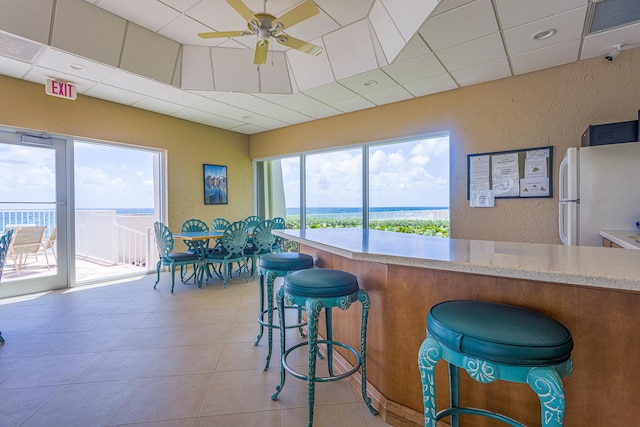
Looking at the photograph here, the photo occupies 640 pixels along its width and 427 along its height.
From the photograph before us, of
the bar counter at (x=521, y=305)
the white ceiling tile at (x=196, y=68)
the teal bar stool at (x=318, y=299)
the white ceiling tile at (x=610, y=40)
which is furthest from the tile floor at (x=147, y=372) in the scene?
the white ceiling tile at (x=610, y=40)

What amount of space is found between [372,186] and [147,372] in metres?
3.89

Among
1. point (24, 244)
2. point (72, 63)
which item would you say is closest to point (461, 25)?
point (72, 63)

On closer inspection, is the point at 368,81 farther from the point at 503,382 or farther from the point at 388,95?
the point at 503,382

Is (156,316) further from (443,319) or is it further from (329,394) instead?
(443,319)

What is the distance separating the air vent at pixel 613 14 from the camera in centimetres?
229

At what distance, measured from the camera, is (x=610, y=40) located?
108 inches

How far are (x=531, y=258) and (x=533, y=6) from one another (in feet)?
7.64

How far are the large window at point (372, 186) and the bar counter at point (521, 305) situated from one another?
2.80 m

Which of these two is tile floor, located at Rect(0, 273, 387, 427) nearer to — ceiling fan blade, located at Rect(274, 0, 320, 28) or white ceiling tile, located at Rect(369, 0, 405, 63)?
ceiling fan blade, located at Rect(274, 0, 320, 28)

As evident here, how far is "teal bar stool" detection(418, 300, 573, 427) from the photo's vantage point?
34.3 inches

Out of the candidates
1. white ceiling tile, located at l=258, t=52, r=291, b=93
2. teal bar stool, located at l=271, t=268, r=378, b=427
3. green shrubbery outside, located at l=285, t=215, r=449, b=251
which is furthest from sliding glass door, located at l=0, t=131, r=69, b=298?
teal bar stool, located at l=271, t=268, r=378, b=427

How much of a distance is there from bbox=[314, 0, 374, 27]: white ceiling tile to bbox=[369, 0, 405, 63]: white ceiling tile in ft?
0.29

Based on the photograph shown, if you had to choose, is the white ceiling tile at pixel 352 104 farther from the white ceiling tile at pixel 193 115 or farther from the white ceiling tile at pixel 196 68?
the white ceiling tile at pixel 193 115

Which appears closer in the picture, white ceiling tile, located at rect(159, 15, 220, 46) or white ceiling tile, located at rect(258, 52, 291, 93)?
white ceiling tile, located at rect(159, 15, 220, 46)
